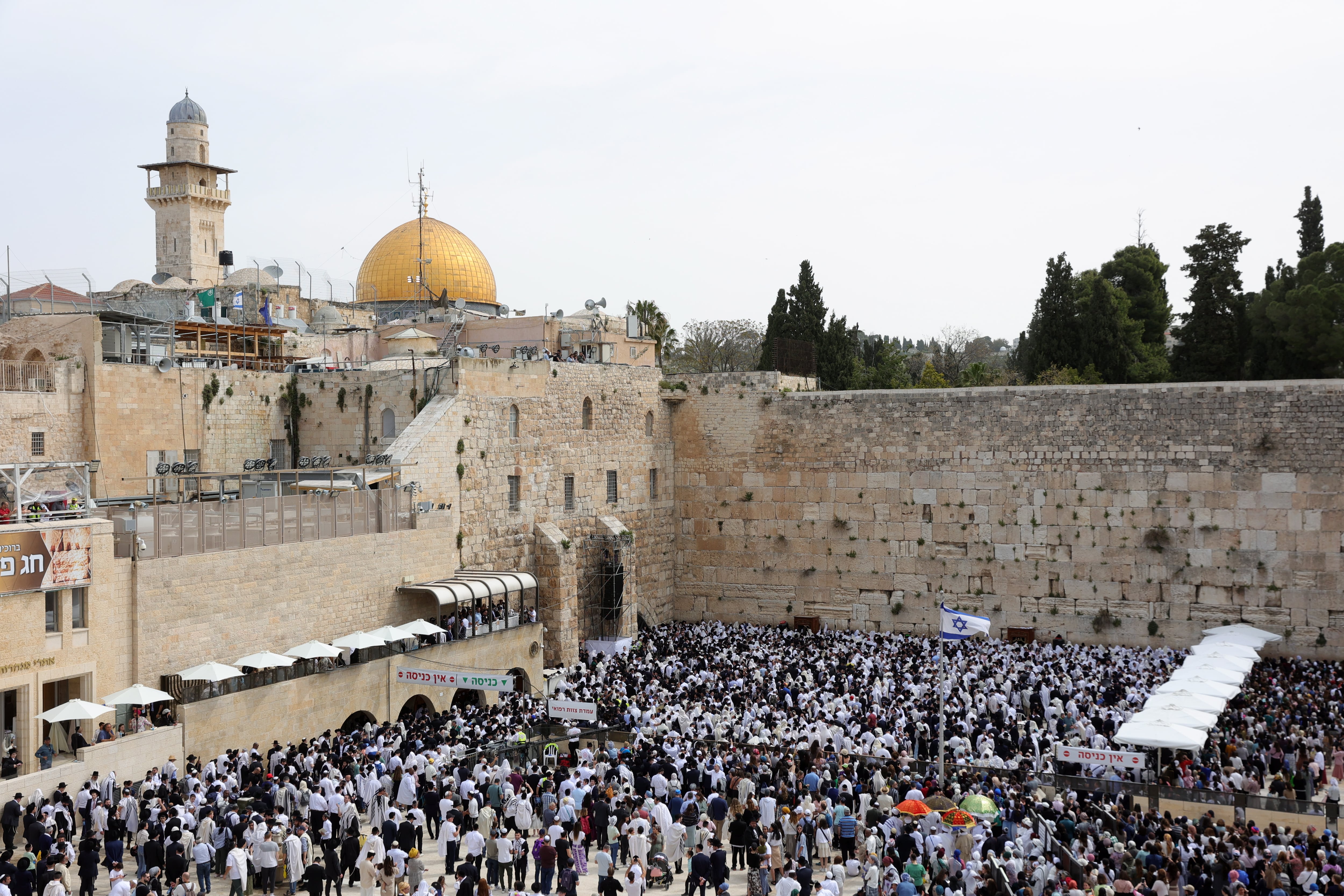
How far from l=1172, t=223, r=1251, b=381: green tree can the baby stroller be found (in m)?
25.9

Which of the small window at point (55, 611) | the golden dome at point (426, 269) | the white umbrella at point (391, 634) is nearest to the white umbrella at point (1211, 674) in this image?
the white umbrella at point (391, 634)

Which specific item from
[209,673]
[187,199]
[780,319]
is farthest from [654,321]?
[209,673]

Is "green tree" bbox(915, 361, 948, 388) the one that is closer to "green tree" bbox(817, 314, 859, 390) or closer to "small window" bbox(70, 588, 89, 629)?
"green tree" bbox(817, 314, 859, 390)

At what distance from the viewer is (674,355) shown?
55.9m

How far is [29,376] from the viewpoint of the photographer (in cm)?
→ 2244

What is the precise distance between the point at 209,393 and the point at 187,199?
22901 mm

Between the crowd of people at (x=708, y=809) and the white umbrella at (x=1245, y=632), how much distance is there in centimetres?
372

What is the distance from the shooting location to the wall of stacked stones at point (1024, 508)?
82.5 feet

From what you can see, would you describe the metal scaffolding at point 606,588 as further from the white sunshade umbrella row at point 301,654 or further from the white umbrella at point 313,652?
the white umbrella at point 313,652

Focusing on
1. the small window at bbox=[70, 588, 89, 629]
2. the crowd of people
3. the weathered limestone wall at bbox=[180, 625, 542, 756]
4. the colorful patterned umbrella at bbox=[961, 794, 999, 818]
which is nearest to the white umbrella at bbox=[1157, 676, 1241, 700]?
the crowd of people

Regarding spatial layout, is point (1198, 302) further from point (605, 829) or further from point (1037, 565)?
point (605, 829)

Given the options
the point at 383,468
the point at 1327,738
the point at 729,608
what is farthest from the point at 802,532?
the point at 1327,738

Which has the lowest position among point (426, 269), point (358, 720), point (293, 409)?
point (358, 720)

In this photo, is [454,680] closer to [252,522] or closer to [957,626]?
[252,522]
